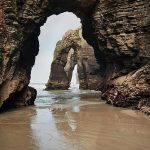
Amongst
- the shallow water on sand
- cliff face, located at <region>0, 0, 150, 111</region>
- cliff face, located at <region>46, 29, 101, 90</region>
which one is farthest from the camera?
cliff face, located at <region>46, 29, 101, 90</region>

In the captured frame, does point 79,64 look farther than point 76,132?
Yes

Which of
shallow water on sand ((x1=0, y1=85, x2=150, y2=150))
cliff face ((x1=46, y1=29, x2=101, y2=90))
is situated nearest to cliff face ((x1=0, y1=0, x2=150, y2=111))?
shallow water on sand ((x1=0, y1=85, x2=150, y2=150))

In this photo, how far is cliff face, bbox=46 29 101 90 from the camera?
125ft

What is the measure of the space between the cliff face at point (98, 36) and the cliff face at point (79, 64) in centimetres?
1864

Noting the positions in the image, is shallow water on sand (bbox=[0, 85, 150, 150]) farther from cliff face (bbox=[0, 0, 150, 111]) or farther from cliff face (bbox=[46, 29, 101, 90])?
cliff face (bbox=[46, 29, 101, 90])

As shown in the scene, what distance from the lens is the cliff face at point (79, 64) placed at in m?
38.1

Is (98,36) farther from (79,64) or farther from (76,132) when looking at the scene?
(79,64)

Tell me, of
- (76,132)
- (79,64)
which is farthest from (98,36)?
(79,64)

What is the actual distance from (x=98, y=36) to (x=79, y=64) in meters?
23.4

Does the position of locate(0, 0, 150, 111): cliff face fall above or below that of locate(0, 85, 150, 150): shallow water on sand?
above

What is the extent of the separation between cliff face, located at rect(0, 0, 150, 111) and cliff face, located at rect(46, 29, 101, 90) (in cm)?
1864

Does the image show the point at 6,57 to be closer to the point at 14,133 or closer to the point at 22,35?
the point at 22,35

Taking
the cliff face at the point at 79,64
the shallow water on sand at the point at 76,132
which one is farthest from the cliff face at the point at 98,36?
the cliff face at the point at 79,64

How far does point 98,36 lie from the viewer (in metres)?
18.3
